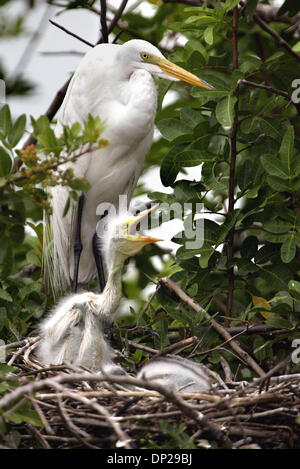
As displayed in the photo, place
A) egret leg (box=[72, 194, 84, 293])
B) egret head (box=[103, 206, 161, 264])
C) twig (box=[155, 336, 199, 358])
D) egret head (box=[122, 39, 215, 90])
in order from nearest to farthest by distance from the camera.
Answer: twig (box=[155, 336, 199, 358])
egret head (box=[103, 206, 161, 264])
egret head (box=[122, 39, 215, 90])
egret leg (box=[72, 194, 84, 293])

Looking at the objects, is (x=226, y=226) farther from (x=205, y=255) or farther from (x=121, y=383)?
(x=121, y=383)

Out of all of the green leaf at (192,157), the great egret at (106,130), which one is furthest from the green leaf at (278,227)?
the great egret at (106,130)

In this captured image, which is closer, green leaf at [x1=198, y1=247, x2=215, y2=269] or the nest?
the nest

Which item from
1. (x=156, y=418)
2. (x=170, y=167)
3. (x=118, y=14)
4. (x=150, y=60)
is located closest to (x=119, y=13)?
(x=118, y=14)

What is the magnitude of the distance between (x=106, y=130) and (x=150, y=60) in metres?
0.32

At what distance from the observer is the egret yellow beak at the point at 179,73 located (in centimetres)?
279

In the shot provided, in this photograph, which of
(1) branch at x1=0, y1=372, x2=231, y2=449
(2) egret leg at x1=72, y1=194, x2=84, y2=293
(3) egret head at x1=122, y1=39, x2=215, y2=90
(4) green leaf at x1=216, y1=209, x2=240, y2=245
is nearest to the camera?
(1) branch at x1=0, y1=372, x2=231, y2=449

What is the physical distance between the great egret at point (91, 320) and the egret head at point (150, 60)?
2.05 ft

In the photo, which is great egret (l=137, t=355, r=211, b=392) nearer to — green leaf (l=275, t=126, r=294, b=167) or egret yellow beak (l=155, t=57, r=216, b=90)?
green leaf (l=275, t=126, r=294, b=167)

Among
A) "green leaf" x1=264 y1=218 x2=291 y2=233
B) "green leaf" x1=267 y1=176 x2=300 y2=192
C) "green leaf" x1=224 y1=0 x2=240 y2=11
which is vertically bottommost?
Answer: "green leaf" x1=264 y1=218 x2=291 y2=233

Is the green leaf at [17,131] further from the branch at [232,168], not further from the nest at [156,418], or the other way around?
the branch at [232,168]

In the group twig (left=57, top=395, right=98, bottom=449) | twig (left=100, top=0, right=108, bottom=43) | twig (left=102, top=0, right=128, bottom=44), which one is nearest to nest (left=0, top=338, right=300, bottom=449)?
twig (left=57, top=395, right=98, bottom=449)

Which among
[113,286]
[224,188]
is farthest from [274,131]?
[113,286]

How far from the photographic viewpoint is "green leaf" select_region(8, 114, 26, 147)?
203 cm
